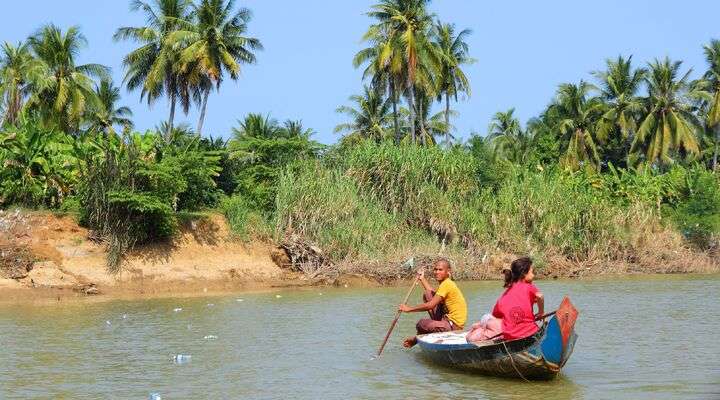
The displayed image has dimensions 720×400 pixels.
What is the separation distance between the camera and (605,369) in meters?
12.3

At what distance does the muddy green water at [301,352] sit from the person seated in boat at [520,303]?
2.24 feet

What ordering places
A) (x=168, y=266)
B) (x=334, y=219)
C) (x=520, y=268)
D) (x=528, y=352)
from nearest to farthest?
(x=528, y=352) < (x=520, y=268) < (x=168, y=266) < (x=334, y=219)

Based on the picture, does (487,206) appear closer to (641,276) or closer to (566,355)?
(641,276)

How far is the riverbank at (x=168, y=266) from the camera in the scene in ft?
82.0

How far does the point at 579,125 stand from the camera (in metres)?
49.9

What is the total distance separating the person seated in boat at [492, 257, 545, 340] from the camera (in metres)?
11.2

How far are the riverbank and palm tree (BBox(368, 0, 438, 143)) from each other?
10.7 meters

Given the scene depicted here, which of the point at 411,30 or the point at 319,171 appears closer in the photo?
the point at 319,171

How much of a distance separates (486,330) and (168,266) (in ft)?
55.1

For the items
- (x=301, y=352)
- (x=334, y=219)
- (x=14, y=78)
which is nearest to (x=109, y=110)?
(x=14, y=78)

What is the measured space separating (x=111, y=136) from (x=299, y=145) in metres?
7.03

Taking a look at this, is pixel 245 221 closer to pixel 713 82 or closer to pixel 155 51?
pixel 155 51

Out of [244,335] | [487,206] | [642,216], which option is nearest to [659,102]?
[642,216]

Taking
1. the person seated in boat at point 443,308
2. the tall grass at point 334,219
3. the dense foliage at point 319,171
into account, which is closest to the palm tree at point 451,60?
the dense foliage at point 319,171
